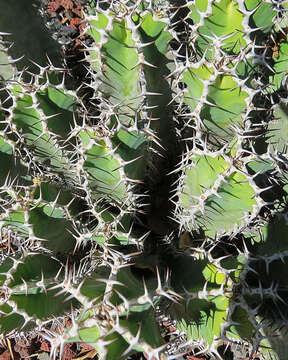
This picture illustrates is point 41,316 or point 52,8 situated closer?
point 41,316

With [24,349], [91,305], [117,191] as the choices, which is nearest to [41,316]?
[91,305]

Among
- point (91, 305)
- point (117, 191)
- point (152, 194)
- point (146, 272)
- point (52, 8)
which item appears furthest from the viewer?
point (52, 8)

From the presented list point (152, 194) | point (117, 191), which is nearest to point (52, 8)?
point (152, 194)

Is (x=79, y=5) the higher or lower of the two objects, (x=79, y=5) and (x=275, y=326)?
the higher

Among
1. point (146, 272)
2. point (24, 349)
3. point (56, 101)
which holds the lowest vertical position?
point (24, 349)

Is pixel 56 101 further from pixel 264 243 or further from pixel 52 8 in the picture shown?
pixel 52 8

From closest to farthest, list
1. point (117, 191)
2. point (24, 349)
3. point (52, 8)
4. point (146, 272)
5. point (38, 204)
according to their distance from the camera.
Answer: point (38, 204)
point (117, 191)
point (146, 272)
point (24, 349)
point (52, 8)
